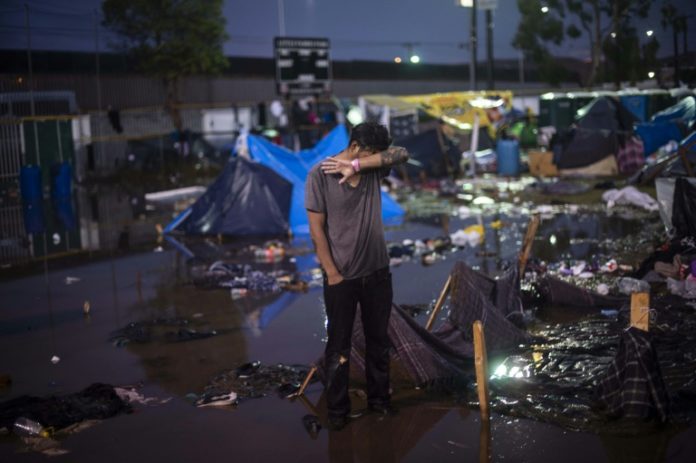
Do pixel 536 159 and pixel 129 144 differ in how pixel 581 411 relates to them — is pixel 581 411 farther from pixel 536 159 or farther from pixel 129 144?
pixel 129 144

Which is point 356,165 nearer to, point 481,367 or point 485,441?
point 481,367

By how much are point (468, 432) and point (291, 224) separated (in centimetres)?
970

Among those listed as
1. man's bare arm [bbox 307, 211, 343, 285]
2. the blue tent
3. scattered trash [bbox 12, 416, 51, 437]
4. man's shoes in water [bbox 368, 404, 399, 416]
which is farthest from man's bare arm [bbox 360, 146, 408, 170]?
the blue tent

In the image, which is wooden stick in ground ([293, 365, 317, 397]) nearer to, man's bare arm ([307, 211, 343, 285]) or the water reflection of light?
man's bare arm ([307, 211, 343, 285])

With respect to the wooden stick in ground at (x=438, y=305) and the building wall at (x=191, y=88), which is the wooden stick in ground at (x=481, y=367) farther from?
the building wall at (x=191, y=88)

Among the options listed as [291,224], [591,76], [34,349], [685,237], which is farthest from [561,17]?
[34,349]

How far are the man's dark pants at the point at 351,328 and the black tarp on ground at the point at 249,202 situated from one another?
9036mm

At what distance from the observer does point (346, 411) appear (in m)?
5.42

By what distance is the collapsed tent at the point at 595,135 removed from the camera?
22.3 m

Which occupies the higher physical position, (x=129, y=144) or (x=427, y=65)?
(x=427, y=65)

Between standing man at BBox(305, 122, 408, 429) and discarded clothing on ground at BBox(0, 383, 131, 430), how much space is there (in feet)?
5.57

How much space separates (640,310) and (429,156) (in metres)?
19.4

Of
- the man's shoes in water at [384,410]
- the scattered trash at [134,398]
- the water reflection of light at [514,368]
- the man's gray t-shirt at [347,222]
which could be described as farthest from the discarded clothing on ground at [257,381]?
the water reflection of light at [514,368]

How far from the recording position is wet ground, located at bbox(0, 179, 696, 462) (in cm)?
499
